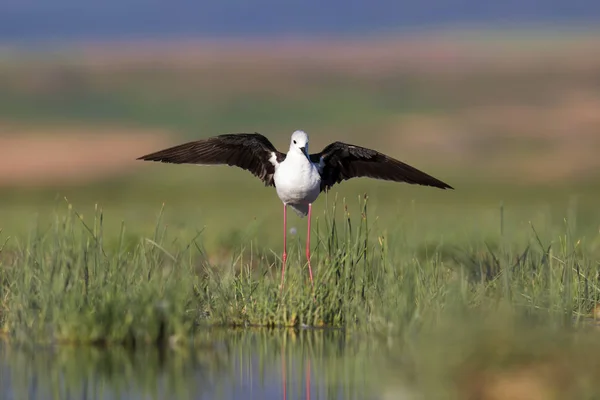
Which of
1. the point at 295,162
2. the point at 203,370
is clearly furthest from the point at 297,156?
the point at 203,370

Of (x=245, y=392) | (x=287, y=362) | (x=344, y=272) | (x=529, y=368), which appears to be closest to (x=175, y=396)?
(x=245, y=392)

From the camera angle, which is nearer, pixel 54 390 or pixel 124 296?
pixel 54 390

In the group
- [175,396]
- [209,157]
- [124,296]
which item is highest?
[209,157]

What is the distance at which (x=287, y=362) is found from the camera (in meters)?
9.89

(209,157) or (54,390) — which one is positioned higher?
(209,157)

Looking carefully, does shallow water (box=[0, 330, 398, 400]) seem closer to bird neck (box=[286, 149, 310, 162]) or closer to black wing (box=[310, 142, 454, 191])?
bird neck (box=[286, 149, 310, 162])

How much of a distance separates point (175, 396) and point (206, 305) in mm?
2827

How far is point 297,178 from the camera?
13242 millimetres

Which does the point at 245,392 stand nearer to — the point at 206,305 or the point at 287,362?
the point at 287,362

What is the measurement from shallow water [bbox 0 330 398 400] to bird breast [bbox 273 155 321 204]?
2.73m

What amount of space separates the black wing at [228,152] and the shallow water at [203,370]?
318cm

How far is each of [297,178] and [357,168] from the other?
1061 millimetres

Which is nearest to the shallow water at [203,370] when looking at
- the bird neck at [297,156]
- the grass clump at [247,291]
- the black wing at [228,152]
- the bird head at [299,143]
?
the grass clump at [247,291]

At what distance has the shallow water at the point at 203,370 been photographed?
8.74 metres
